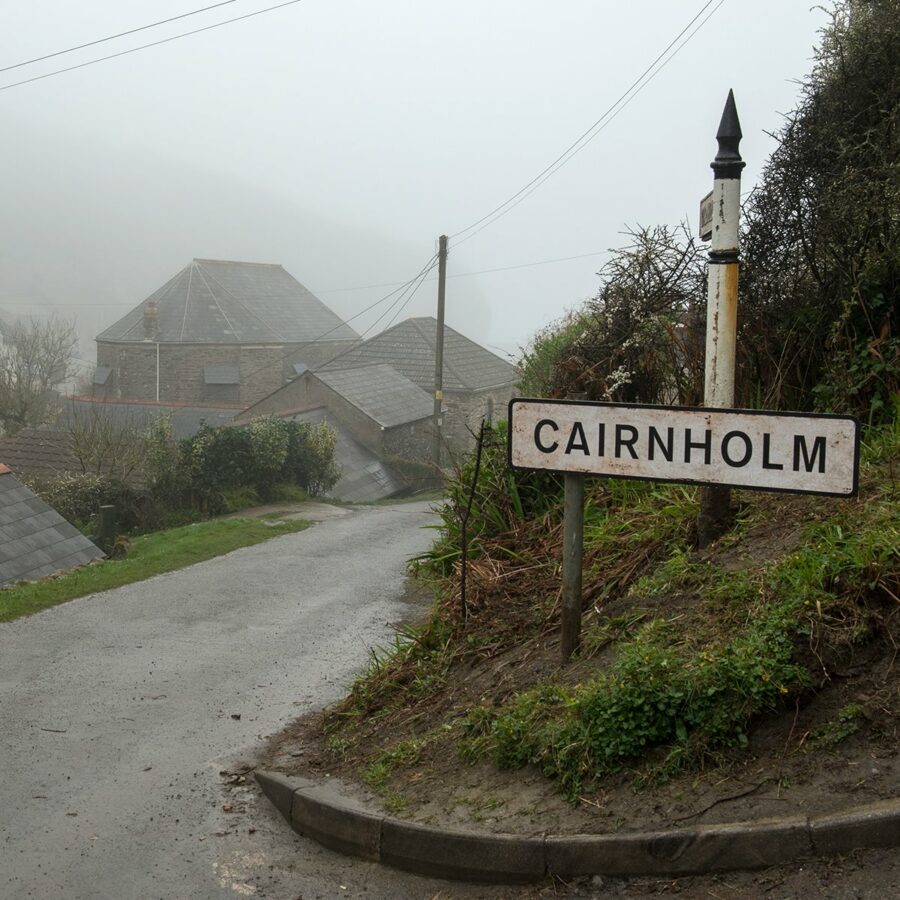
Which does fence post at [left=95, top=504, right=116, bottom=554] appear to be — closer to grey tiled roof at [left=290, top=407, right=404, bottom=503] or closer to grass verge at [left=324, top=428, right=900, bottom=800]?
grey tiled roof at [left=290, top=407, right=404, bottom=503]

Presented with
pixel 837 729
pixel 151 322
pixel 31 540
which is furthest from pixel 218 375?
pixel 837 729

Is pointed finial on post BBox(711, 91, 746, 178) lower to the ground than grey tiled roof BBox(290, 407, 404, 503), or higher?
higher

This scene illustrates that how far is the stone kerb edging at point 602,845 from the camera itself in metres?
3.61

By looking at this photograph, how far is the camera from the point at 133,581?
12758mm

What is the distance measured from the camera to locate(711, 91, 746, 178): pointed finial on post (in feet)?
18.0

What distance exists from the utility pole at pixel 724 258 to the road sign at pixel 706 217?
65 millimetres

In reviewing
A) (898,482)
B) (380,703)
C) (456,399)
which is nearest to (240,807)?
(380,703)

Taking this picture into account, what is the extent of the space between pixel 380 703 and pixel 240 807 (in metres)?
0.98

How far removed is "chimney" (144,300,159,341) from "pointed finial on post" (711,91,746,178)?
62800 millimetres

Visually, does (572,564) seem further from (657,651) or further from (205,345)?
(205,345)

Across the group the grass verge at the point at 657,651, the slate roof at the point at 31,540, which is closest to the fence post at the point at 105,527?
the slate roof at the point at 31,540

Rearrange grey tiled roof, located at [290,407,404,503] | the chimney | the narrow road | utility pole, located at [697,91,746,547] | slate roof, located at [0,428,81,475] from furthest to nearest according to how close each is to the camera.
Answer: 1. the chimney
2. grey tiled roof, located at [290,407,404,503]
3. slate roof, located at [0,428,81,475]
4. utility pole, located at [697,91,746,547]
5. the narrow road

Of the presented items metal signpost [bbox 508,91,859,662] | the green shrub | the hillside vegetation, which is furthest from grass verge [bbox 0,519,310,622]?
metal signpost [bbox 508,91,859,662]

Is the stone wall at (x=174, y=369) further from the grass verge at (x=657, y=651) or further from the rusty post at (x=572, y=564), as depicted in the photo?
the rusty post at (x=572, y=564)
